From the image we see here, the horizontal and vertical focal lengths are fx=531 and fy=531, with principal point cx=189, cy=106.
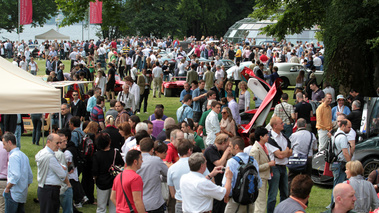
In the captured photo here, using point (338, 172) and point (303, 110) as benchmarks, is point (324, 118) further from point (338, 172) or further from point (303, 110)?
point (338, 172)

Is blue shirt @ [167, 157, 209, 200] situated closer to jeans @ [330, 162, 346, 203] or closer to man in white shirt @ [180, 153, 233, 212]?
man in white shirt @ [180, 153, 233, 212]

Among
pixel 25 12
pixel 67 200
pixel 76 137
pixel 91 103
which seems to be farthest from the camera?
pixel 25 12

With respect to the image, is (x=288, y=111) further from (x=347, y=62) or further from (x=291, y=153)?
(x=347, y=62)

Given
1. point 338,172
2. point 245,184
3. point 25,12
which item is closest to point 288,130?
point 338,172

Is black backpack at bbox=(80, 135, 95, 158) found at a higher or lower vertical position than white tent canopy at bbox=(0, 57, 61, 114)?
lower

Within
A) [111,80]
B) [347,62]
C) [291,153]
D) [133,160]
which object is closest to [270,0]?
[347,62]

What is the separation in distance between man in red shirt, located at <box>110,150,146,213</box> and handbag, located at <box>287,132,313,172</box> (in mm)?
3953

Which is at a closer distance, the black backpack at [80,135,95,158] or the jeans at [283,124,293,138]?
the black backpack at [80,135,95,158]

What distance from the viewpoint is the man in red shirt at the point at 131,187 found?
690 centimetres

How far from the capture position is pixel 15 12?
223 ft

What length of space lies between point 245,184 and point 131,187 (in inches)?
65.2

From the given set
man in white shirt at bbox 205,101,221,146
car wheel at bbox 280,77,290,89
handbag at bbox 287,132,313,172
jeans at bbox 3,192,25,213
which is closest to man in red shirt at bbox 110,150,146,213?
jeans at bbox 3,192,25,213

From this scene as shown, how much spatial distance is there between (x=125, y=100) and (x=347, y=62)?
840 centimetres

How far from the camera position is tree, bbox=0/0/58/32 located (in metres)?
65.6
